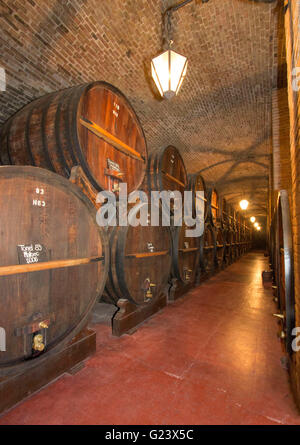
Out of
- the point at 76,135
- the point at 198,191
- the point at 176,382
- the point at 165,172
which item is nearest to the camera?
the point at 176,382

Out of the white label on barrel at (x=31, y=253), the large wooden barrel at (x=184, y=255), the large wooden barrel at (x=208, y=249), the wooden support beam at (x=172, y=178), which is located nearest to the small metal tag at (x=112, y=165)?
the white label on barrel at (x=31, y=253)

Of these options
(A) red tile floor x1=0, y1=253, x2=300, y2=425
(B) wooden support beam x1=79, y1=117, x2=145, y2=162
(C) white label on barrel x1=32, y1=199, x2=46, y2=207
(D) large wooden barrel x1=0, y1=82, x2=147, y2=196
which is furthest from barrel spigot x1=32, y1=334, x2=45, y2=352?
(B) wooden support beam x1=79, y1=117, x2=145, y2=162

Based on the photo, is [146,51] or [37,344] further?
[146,51]

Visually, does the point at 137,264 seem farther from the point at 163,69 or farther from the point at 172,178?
the point at 163,69

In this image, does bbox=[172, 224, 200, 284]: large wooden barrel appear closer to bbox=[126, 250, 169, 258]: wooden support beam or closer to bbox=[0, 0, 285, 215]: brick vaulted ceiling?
bbox=[126, 250, 169, 258]: wooden support beam

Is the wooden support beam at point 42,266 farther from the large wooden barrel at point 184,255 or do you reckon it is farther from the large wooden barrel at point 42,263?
the large wooden barrel at point 184,255

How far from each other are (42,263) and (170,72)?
2.82 meters

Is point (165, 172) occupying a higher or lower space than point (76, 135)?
higher

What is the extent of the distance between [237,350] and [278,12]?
5.15 m

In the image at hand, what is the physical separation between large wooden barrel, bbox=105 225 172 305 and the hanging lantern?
1841 millimetres

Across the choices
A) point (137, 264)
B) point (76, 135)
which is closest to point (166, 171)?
point (137, 264)

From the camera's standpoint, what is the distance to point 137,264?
9.49 feet

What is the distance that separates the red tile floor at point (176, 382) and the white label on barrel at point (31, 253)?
38.7 inches

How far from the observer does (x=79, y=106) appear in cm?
228
